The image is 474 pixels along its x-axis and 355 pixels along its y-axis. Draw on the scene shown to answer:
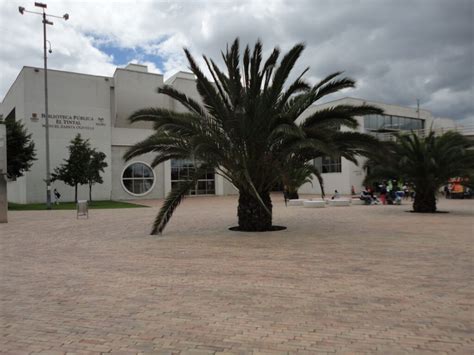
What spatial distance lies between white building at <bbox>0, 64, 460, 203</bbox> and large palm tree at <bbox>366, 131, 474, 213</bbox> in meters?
18.4

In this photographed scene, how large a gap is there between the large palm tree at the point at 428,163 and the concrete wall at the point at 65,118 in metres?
28.8

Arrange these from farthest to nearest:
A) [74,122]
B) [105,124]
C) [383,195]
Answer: [105,124]
[74,122]
[383,195]

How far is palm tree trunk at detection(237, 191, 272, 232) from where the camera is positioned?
38.0ft

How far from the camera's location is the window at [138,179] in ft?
132

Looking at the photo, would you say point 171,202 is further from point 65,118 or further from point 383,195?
point 65,118

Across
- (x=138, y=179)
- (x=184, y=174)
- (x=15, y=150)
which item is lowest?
(x=138, y=179)

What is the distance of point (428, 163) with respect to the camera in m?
17.0

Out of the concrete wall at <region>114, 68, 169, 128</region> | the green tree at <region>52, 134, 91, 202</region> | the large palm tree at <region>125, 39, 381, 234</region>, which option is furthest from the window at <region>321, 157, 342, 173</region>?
the large palm tree at <region>125, 39, 381, 234</region>

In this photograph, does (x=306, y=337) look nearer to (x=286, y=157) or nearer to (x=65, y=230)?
(x=286, y=157)

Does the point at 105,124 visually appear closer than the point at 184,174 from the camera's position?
Yes

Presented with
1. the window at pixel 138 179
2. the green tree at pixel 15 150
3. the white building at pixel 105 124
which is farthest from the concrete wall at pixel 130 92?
the green tree at pixel 15 150

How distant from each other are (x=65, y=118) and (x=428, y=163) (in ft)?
105

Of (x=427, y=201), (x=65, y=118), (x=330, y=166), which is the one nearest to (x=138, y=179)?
(x=65, y=118)

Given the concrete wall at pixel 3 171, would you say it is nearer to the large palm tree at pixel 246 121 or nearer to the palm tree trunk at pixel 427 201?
the large palm tree at pixel 246 121
